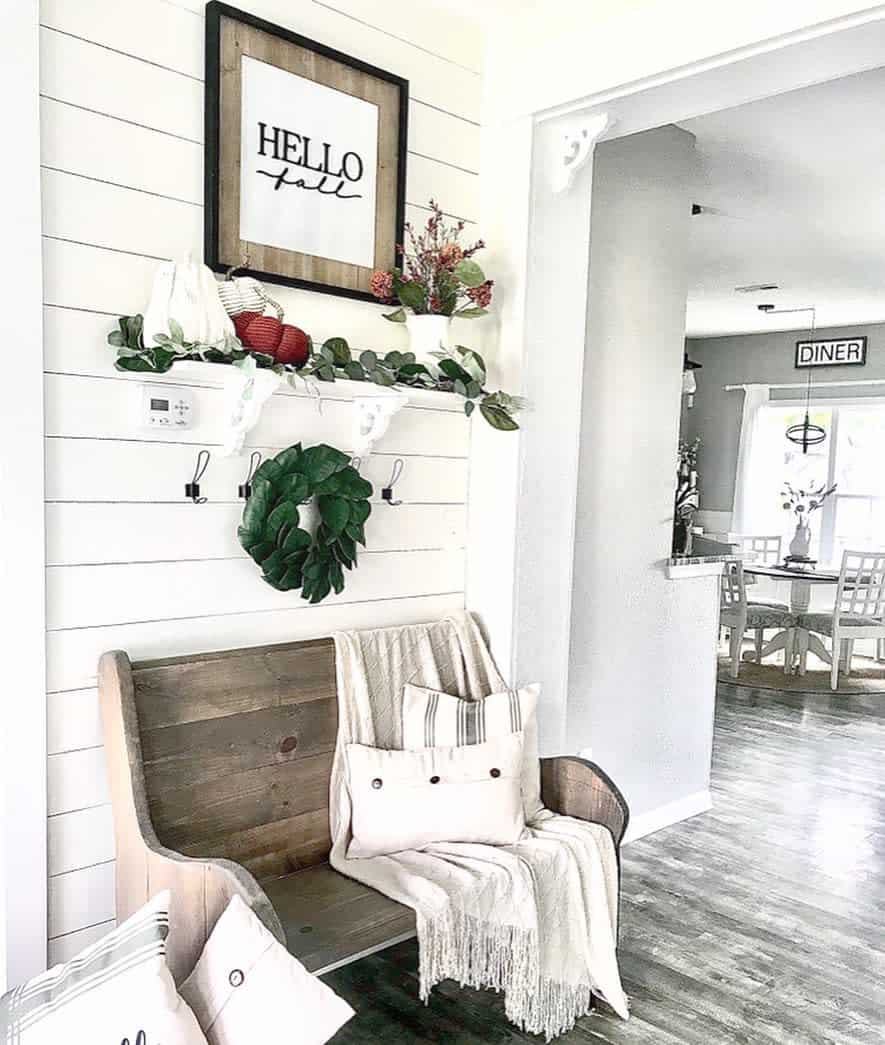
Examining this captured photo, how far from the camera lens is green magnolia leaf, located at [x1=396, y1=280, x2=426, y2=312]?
233 cm

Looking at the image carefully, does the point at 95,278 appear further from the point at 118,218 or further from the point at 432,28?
the point at 432,28

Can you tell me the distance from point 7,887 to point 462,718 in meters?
1.04

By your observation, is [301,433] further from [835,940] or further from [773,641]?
[773,641]

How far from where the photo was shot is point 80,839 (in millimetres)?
1916

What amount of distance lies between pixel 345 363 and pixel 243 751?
2.90ft

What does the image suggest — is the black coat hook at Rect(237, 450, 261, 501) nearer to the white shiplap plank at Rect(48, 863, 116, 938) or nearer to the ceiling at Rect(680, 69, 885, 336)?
the white shiplap plank at Rect(48, 863, 116, 938)

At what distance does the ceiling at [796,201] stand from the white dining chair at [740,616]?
186 cm

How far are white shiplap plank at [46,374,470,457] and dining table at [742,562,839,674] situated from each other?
4.41 metres

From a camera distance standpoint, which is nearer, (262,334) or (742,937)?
(262,334)

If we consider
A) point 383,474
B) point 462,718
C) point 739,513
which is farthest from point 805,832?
point 739,513

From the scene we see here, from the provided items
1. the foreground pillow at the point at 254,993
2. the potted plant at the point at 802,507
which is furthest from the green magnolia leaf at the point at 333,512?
the potted plant at the point at 802,507

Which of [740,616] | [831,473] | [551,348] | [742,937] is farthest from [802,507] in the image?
[551,348]

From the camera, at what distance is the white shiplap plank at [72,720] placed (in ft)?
6.10

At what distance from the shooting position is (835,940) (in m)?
2.77
